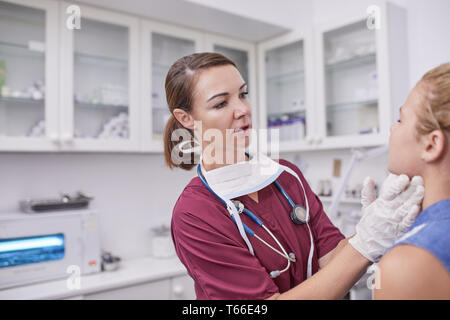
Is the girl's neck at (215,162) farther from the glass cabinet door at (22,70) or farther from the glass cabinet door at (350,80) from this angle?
the glass cabinet door at (350,80)

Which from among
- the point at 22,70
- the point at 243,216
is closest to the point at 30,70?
the point at 22,70

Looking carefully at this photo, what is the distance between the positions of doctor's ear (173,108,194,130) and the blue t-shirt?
0.58 meters

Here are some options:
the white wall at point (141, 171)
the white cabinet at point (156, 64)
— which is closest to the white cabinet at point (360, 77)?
the white wall at point (141, 171)

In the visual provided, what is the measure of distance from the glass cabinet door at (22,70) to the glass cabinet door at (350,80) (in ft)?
5.71

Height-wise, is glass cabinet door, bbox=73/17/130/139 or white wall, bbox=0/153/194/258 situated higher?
glass cabinet door, bbox=73/17/130/139

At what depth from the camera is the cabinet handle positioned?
84.2 inches

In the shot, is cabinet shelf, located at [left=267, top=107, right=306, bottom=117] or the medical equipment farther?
cabinet shelf, located at [left=267, top=107, right=306, bottom=117]

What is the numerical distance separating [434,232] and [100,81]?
207 cm

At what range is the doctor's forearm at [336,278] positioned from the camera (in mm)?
779

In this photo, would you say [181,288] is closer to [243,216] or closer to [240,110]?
[243,216]

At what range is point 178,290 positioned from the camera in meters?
2.13

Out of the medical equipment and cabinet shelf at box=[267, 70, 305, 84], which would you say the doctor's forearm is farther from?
cabinet shelf at box=[267, 70, 305, 84]

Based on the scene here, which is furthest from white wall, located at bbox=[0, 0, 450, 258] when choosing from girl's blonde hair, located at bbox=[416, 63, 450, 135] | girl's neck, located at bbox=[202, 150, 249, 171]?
girl's blonde hair, located at bbox=[416, 63, 450, 135]

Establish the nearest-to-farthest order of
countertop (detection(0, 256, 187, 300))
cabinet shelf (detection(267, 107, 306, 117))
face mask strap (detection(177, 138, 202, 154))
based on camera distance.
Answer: face mask strap (detection(177, 138, 202, 154)) → countertop (detection(0, 256, 187, 300)) → cabinet shelf (detection(267, 107, 306, 117))
